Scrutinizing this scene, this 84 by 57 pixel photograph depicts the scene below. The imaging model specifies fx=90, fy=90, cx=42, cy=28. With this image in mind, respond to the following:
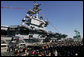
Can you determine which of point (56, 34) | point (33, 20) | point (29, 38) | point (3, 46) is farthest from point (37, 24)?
point (3, 46)

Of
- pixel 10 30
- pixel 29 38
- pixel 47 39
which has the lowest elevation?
pixel 47 39

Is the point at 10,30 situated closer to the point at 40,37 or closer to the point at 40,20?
the point at 40,37

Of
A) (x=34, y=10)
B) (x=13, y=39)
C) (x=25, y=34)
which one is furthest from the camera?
(x=34, y=10)

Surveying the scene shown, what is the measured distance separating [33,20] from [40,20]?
4.76m

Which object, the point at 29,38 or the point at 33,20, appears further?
the point at 33,20

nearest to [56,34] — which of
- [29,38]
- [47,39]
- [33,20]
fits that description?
[47,39]

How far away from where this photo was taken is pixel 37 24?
39.5 meters

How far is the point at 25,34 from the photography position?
31.9 metres

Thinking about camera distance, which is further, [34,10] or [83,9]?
[34,10]

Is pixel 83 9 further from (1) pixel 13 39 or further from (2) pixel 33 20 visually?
(2) pixel 33 20

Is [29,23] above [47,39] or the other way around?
above

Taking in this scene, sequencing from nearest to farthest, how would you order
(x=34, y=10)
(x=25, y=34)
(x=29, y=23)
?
1. (x=25, y=34)
2. (x=29, y=23)
3. (x=34, y=10)

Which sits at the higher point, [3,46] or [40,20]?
[40,20]

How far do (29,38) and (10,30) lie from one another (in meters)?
7.17
